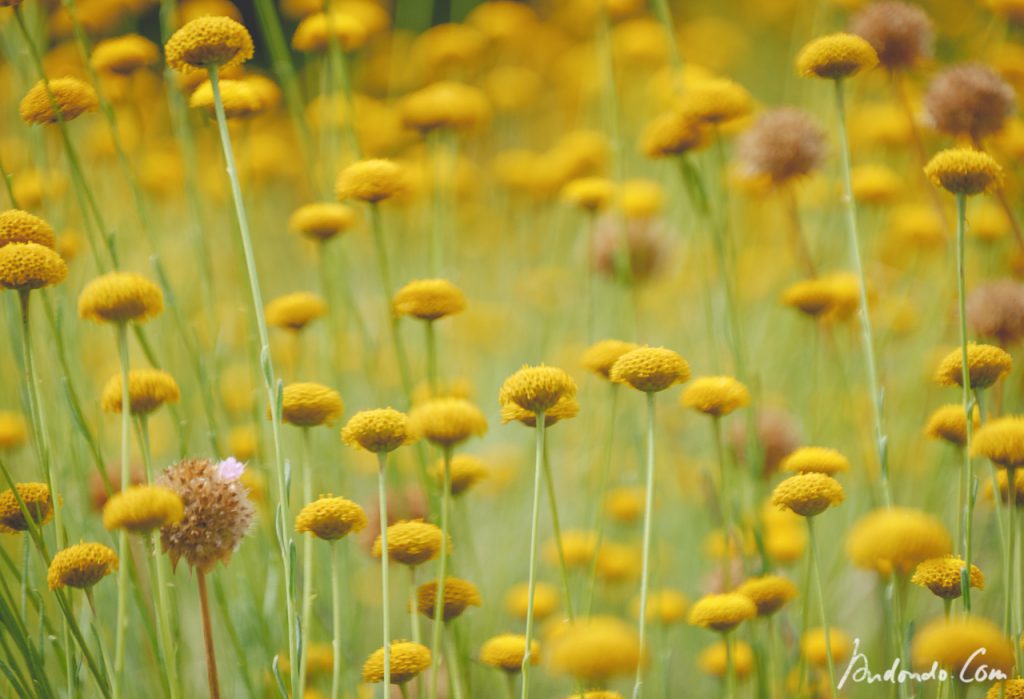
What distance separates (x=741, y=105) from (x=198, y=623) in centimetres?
129

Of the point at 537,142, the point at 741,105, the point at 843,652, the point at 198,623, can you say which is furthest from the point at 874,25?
the point at 537,142

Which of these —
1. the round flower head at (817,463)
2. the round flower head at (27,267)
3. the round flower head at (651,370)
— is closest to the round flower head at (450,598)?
the round flower head at (651,370)

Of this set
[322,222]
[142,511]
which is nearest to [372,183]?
[322,222]

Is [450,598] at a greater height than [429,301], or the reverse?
[429,301]

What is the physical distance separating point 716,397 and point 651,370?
0.16 metres

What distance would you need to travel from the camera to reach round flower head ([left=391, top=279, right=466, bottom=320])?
42.4 inches

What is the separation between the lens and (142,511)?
0.77 m

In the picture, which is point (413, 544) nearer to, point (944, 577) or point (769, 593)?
point (769, 593)

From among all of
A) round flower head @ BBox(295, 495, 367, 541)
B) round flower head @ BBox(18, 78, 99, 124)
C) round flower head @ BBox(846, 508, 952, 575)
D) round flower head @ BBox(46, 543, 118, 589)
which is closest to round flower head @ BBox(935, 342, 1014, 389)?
round flower head @ BBox(846, 508, 952, 575)

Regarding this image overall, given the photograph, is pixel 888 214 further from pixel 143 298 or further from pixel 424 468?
pixel 143 298

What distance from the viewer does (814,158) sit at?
1.62 meters

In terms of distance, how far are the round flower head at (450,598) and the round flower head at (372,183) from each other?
467mm

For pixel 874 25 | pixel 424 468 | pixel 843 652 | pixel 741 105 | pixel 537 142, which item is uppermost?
pixel 537 142

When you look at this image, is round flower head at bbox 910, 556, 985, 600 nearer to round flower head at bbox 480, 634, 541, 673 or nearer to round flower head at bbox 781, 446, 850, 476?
round flower head at bbox 781, 446, 850, 476
